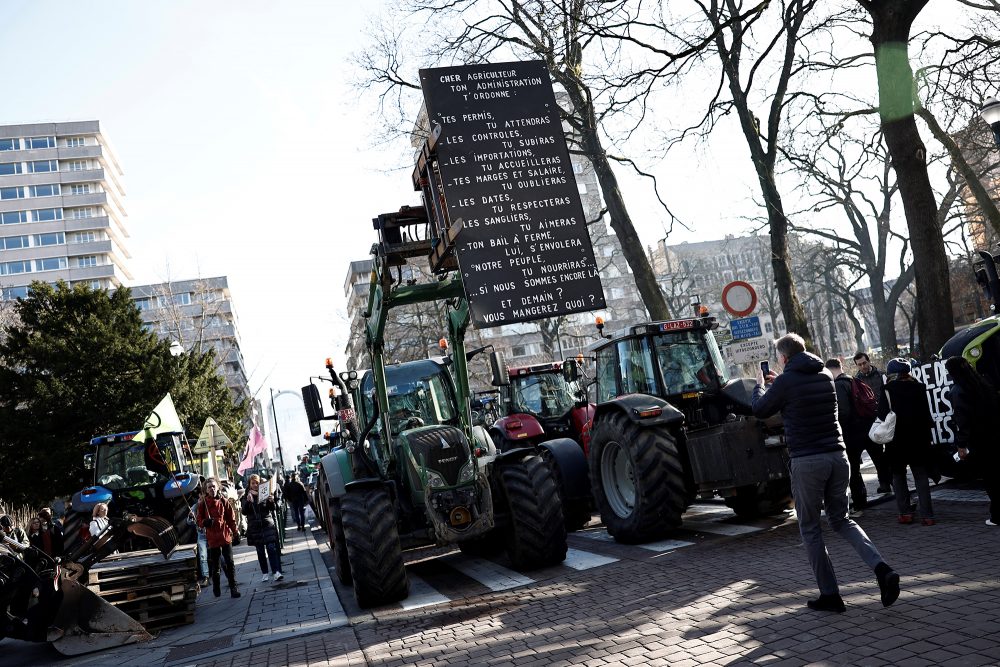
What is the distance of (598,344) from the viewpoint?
12.3m

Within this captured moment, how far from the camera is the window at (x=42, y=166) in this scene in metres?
89.2

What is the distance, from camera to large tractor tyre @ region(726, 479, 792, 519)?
34.1ft

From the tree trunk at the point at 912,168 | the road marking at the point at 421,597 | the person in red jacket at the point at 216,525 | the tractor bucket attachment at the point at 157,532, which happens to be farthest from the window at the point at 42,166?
the tree trunk at the point at 912,168

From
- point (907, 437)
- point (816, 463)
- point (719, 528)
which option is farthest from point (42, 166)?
point (816, 463)

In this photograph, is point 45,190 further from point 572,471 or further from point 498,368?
point 498,368

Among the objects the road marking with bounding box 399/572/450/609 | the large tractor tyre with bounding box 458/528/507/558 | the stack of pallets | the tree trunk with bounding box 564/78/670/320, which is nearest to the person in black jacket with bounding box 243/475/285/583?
the stack of pallets

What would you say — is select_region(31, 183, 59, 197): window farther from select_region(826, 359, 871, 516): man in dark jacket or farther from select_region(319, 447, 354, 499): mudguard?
A: select_region(826, 359, 871, 516): man in dark jacket

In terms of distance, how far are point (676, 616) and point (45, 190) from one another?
97784mm

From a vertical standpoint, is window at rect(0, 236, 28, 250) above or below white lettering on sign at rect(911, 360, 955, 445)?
above

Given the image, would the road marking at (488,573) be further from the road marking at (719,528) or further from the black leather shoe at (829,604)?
the black leather shoe at (829,604)

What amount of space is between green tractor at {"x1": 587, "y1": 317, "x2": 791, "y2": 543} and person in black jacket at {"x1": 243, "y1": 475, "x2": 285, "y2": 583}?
526 centimetres

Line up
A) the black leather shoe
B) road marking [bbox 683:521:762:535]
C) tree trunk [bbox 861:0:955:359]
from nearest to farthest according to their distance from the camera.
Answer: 1. the black leather shoe
2. road marking [bbox 683:521:762:535]
3. tree trunk [bbox 861:0:955:359]

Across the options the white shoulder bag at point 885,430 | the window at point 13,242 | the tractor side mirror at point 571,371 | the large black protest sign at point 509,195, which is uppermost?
the window at point 13,242

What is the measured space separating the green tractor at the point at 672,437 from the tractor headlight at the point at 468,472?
5.85 feet
